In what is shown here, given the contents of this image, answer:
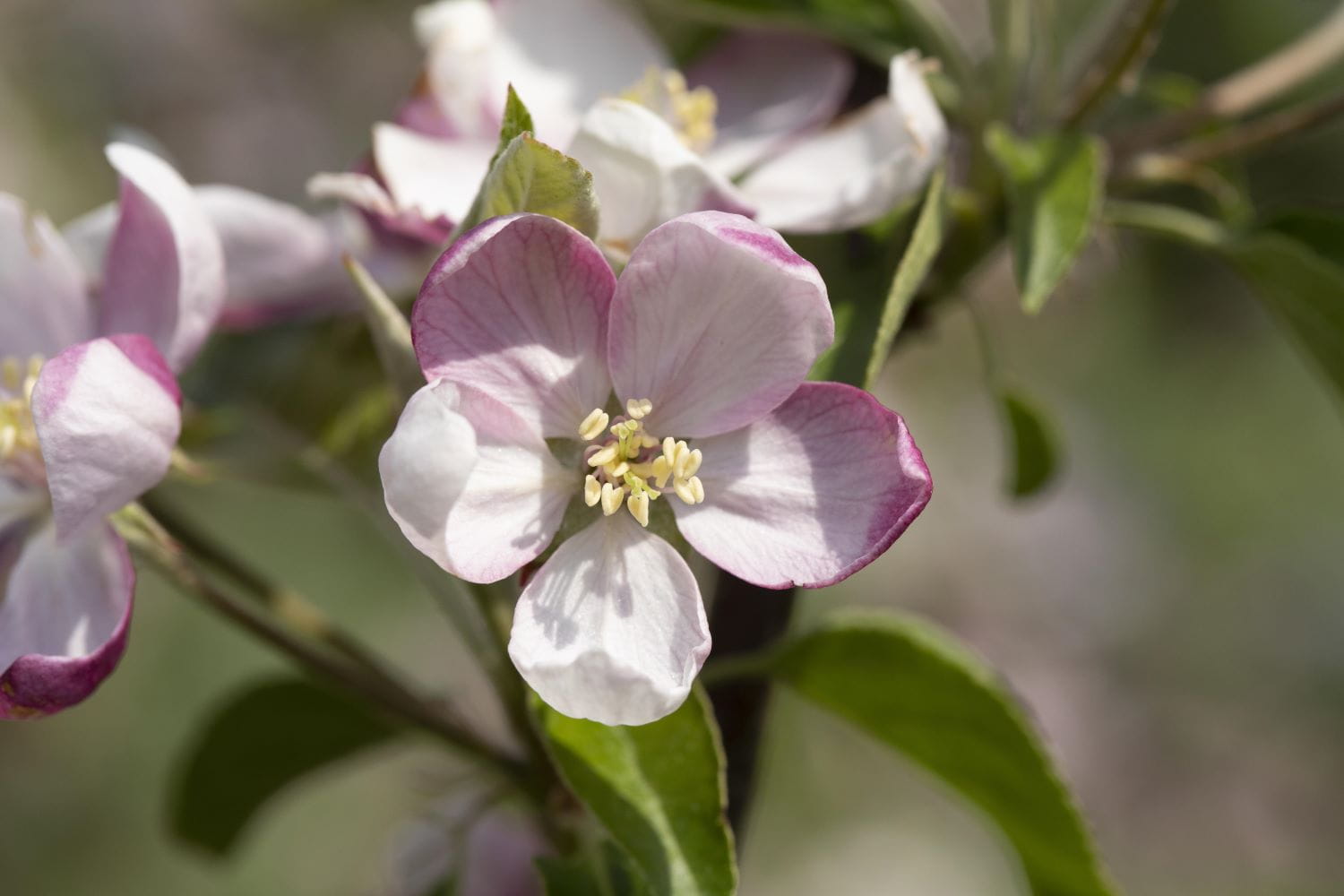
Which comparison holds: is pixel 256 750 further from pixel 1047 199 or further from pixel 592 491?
pixel 1047 199

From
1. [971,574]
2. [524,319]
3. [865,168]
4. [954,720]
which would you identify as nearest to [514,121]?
[524,319]

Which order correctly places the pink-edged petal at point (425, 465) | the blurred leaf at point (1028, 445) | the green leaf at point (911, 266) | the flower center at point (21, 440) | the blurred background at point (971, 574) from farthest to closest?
the blurred background at point (971, 574) < the blurred leaf at point (1028, 445) < the flower center at point (21, 440) < the green leaf at point (911, 266) < the pink-edged petal at point (425, 465)

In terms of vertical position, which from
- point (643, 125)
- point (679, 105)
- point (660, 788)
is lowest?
point (660, 788)

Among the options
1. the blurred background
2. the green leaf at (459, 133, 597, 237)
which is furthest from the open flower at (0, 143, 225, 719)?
the blurred background

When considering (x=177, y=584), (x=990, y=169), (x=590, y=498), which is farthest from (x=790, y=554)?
(x=990, y=169)

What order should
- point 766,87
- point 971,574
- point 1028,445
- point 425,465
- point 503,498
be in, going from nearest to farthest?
point 425,465, point 503,498, point 766,87, point 1028,445, point 971,574

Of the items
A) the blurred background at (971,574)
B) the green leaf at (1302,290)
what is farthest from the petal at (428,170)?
the blurred background at (971,574)

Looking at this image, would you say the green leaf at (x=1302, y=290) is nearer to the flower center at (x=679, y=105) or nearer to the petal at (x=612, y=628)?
the flower center at (x=679, y=105)
